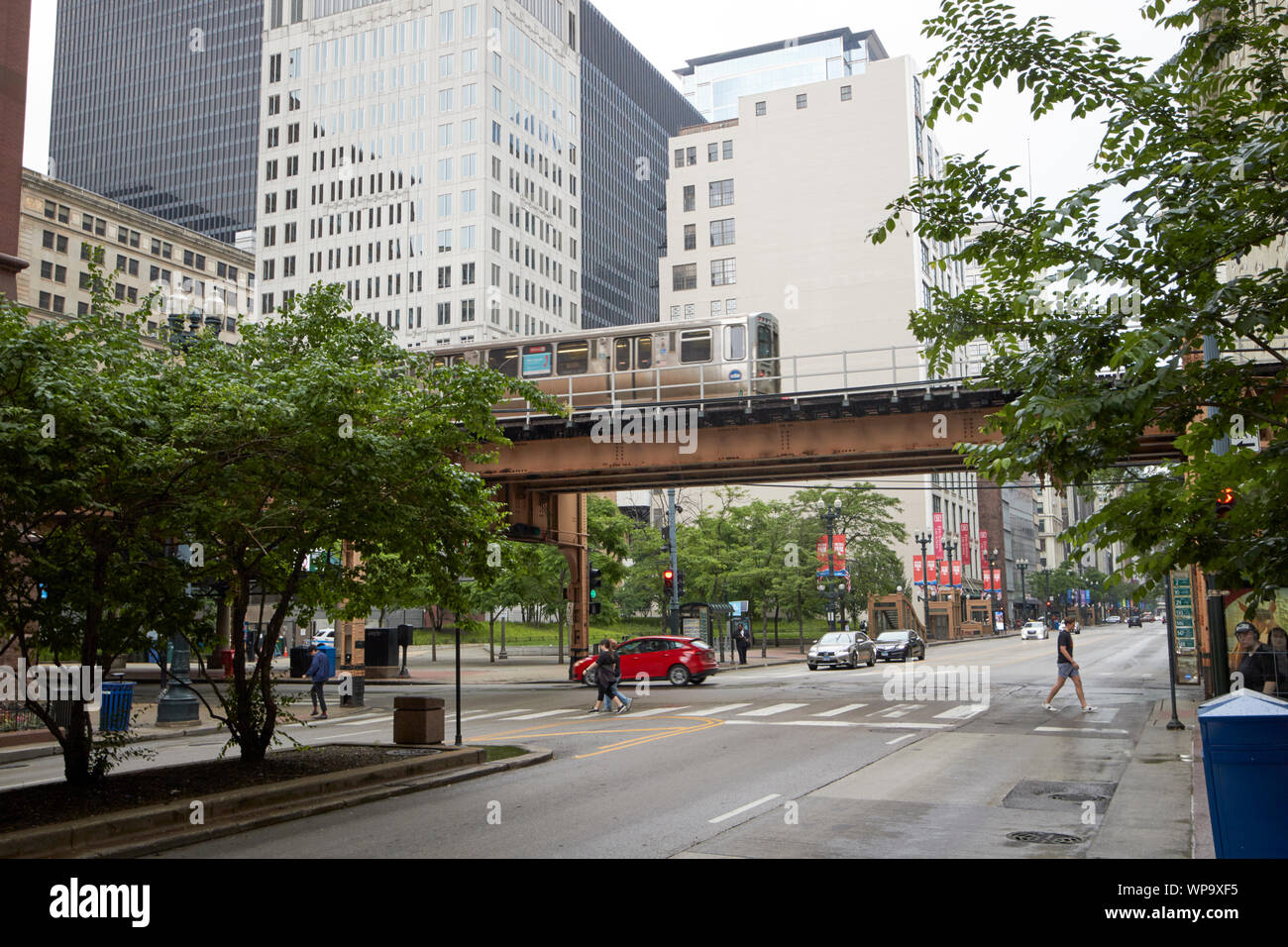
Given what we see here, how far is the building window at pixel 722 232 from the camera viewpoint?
315 ft

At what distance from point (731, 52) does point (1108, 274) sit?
19761 cm

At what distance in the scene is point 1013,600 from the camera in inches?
5384

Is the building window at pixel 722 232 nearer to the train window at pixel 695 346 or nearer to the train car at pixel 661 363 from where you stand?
the train car at pixel 661 363

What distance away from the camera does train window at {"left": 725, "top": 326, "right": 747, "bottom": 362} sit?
29.9m

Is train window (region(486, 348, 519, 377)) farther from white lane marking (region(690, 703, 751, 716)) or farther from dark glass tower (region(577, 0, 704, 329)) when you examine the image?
dark glass tower (region(577, 0, 704, 329))

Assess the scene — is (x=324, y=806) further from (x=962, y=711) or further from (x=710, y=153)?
(x=710, y=153)

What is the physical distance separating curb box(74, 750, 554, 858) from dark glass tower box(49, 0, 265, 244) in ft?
443

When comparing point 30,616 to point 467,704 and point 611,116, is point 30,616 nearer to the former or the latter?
point 467,704

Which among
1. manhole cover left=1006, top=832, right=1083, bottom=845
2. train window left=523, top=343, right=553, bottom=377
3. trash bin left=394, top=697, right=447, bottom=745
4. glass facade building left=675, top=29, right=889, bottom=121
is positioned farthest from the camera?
glass facade building left=675, top=29, right=889, bottom=121

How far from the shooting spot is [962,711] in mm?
21531

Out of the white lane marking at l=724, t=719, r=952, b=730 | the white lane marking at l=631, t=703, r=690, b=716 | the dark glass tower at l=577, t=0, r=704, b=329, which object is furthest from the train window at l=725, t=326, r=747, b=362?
the dark glass tower at l=577, t=0, r=704, b=329

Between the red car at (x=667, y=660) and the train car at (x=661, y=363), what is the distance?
7.40 m

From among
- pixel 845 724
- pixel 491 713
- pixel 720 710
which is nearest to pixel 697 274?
pixel 491 713
